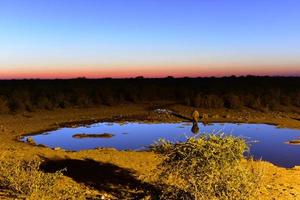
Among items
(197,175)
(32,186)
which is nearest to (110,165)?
(32,186)

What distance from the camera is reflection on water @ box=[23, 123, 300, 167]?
1419 centimetres

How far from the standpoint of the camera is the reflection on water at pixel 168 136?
1419 centimetres

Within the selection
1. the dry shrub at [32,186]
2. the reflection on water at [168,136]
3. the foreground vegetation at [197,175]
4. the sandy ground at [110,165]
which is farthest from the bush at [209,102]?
the dry shrub at [32,186]

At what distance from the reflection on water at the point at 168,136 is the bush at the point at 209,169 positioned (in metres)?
5.15

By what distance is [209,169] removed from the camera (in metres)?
7.76

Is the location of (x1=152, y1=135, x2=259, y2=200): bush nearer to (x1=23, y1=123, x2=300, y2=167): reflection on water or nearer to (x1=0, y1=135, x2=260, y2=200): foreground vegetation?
(x1=0, y1=135, x2=260, y2=200): foreground vegetation

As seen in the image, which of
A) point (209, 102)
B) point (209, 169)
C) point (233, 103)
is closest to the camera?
point (209, 169)

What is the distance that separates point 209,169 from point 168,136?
8918mm

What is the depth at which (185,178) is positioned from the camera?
810 cm

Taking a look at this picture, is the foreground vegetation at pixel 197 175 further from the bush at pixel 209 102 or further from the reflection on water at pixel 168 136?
the bush at pixel 209 102

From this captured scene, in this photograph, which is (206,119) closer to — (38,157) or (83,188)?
(38,157)

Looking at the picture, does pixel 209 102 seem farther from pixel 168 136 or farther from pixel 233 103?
pixel 168 136

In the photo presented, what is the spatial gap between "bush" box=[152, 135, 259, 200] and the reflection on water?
5152mm

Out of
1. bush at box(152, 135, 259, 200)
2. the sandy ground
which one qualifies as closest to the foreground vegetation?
bush at box(152, 135, 259, 200)
